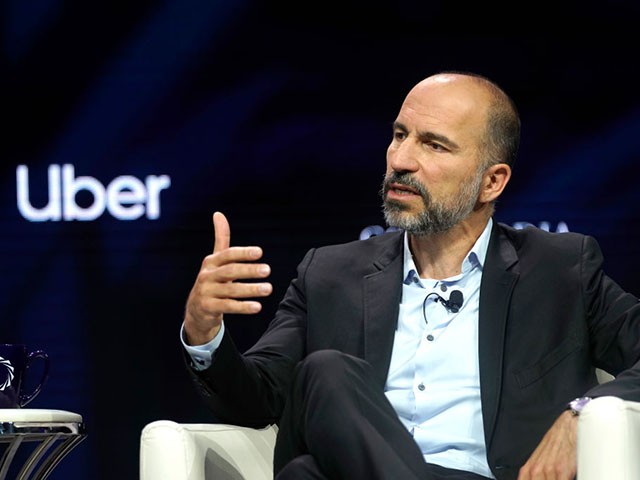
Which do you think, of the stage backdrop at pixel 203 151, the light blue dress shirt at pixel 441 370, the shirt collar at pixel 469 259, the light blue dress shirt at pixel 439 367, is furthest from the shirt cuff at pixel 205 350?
the stage backdrop at pixel 203 151

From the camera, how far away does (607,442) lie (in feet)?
6.87

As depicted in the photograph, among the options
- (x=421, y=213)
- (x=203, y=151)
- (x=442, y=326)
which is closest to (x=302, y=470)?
(x=442, y=326)

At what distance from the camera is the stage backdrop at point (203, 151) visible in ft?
13.3

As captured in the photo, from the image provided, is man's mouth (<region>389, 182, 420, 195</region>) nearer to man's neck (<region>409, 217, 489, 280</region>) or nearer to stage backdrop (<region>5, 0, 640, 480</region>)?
man's neck (<region>409, 217, 489, 280</region>)

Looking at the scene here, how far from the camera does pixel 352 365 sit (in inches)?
88.4

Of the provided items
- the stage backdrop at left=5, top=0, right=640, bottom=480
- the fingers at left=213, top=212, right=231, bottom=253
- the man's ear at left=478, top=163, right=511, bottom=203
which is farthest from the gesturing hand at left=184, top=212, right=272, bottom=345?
the stage backdrop at left=5, top=0, right=640, bottom=480

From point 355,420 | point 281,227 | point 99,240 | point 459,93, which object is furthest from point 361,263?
point 99,240

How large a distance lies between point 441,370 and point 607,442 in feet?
1.70

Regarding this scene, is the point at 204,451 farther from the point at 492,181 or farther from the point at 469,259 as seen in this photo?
the point at 492,181

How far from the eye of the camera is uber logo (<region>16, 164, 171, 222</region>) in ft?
13.5

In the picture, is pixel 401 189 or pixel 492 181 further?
pixel 492 181

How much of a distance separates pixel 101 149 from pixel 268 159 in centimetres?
54

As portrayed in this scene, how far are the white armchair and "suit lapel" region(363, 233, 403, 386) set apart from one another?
0.89 ft

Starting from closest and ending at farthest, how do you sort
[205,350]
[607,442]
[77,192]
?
[607,442]
[205,350]
[77,192]
